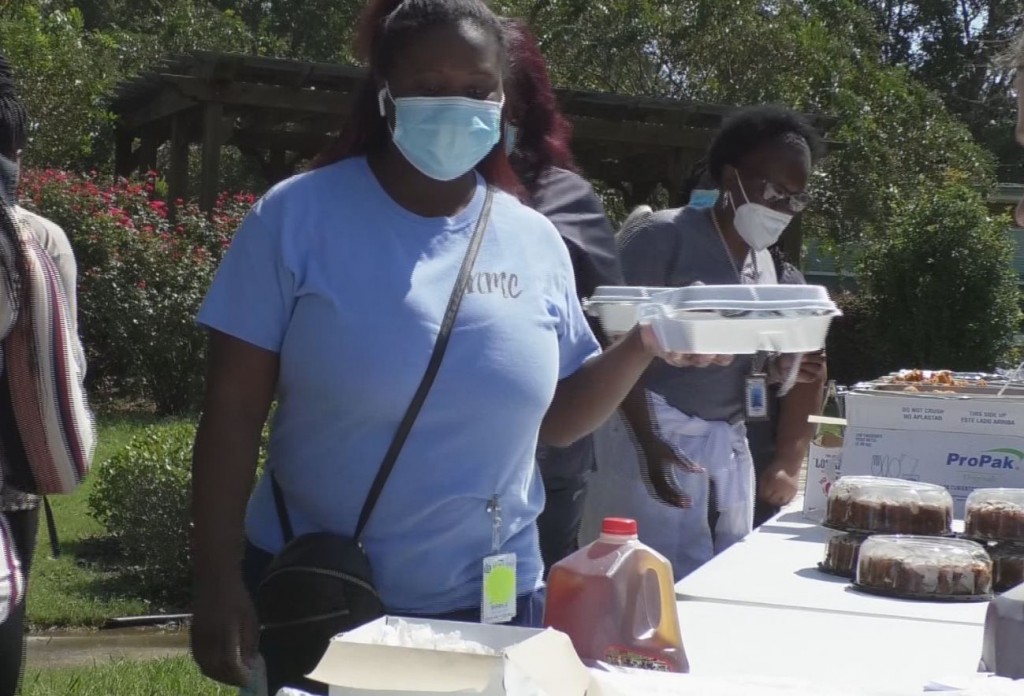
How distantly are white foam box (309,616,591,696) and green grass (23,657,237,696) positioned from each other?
3529 mm

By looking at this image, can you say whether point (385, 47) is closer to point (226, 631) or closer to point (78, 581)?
point (226, 631)

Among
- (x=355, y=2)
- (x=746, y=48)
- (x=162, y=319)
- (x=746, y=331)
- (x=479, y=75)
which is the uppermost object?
(x=355, y=2)

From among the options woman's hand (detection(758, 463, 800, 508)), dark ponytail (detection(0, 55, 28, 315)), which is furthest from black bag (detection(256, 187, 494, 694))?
woman's hand (detection(758, 463, 800, 508))

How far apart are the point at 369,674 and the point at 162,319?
36.4 feet

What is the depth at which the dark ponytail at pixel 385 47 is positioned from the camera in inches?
84.4

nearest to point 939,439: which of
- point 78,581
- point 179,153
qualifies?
point 78,581

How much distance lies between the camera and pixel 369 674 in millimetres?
1381

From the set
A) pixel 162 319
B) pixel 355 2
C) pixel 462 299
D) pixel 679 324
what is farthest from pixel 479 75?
pixel 355 2

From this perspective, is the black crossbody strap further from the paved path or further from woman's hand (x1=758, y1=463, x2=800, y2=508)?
the paved path

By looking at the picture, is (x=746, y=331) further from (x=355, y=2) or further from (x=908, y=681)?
(x=355, y=2)

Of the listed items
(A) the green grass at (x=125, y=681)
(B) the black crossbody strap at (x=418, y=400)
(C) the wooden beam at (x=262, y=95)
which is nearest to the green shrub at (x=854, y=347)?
(C) the wooden beam at (x=262, y=95)

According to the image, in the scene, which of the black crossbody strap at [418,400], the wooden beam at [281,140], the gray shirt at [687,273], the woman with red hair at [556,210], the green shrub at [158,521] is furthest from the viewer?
the wooden beam at [281,140]

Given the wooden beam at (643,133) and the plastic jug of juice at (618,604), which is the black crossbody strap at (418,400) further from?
the wooden beam at (643,133)

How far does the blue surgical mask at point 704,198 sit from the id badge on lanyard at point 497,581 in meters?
2.00
